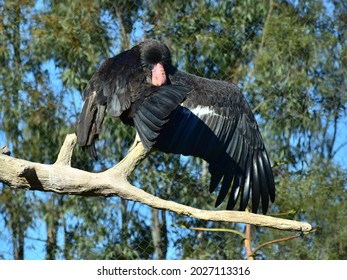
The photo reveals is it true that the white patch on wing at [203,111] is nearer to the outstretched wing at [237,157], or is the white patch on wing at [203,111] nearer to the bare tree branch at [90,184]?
the outstretched wing at [237,157]

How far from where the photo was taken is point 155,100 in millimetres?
3982

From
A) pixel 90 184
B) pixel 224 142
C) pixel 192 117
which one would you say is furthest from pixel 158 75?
pixel 90 184

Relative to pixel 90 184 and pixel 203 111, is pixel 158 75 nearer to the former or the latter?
pixel 203 111

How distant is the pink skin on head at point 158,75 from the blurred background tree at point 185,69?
7.39 ft

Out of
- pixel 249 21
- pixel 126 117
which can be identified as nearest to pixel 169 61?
pixel 126 117

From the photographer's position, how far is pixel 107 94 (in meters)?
4.27

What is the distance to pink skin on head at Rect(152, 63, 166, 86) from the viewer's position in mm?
4402

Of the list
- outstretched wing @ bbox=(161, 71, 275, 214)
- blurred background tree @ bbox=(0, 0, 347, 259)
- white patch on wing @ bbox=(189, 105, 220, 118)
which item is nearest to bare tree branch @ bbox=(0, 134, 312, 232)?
outstretched wing @ bbox=(161, 71, 275, 214)

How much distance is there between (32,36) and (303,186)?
224cm

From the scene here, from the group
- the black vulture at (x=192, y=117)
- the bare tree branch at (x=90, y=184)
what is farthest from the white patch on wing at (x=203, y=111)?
the bare tree branch at (x=90, y=184)

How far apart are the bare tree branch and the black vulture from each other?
443 millimetres

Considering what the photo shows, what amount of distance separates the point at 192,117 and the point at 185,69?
8.36 feet

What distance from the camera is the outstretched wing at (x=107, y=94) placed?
164 inches
